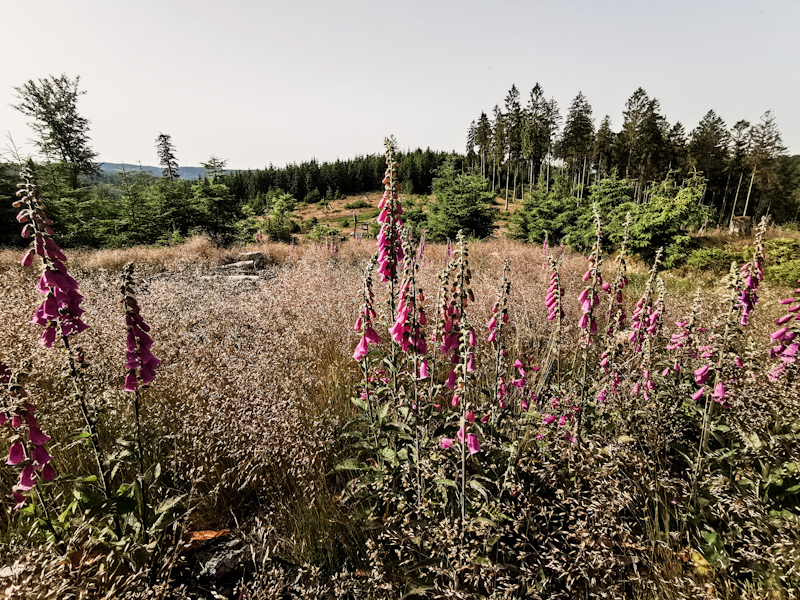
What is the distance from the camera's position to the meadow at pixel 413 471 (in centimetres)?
188

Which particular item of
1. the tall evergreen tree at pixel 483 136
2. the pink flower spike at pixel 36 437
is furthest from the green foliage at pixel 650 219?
the tall evergreen tree at pixel 483 136

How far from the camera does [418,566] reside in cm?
188

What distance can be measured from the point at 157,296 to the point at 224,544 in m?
5.50

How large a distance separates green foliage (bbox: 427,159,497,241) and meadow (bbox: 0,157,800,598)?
1318cm

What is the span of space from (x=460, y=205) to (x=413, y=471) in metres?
14.9

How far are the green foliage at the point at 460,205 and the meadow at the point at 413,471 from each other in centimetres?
1318

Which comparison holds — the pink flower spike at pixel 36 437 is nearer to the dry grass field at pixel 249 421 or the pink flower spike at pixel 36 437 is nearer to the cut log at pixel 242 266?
the dry grass field at pixel 249 421

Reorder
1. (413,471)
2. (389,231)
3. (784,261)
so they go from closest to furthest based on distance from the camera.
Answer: (413,471)
(389,231)
(784,261)

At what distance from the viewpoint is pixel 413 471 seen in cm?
244

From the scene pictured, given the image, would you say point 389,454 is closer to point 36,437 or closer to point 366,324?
point 366,324

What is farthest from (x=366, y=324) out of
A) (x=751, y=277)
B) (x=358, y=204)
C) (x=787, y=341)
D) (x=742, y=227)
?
(x=358, y=204)

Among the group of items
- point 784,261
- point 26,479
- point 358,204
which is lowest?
point 26,479

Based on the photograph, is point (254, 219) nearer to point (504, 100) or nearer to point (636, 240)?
point (636, 240)

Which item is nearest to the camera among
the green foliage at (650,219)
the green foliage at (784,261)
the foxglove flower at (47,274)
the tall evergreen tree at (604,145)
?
the foxglove flower at (47,274)
